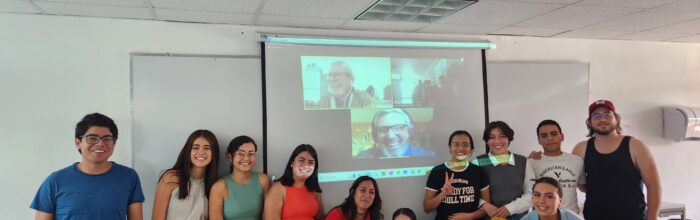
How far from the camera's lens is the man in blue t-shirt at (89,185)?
238 cm

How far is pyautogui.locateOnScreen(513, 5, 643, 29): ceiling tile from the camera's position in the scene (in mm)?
3203

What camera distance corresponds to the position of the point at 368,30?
3703 mm

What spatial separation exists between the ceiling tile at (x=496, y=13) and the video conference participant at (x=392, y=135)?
2.80 feet

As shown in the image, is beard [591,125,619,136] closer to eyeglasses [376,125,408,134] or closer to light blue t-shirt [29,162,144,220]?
eyeglasses [376,125,408,134]

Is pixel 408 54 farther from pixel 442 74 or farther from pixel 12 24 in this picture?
pixel 12 24

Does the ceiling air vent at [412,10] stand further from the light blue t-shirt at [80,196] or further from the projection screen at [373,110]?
the light blue t-shirt at [80,196]

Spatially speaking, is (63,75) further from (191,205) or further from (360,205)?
(360,205)

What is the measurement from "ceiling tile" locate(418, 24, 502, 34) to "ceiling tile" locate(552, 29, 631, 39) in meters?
0.81

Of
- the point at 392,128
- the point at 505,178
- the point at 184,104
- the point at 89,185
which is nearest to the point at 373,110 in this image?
the point at 392,128

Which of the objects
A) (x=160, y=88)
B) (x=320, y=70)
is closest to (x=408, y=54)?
(x=320, y=70)

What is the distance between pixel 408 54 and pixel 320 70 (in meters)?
0.78

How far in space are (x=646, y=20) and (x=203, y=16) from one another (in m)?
3.46

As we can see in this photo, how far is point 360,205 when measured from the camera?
3158 mm

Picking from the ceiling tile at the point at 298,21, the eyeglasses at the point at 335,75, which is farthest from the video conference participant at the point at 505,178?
the ceiling tile at the point at 298,21
